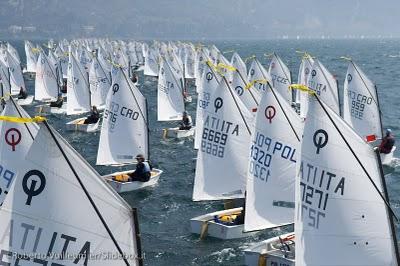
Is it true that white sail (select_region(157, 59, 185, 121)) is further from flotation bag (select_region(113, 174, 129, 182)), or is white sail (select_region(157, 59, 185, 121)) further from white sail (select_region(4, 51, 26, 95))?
white sail (select_region(4, 51, 26, 95))

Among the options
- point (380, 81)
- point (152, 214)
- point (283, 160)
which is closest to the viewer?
point (283, 160)

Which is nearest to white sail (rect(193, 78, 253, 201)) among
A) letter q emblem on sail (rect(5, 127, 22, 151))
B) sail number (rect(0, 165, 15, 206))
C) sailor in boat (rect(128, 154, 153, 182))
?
sailor in boat (rect(128, 154, 153, 182))

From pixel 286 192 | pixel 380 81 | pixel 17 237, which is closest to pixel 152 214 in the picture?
pixel 286 192

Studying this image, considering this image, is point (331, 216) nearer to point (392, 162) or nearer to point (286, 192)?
point (286, 192)

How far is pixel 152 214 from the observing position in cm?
2869

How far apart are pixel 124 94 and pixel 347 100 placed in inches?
559

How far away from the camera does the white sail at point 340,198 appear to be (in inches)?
605

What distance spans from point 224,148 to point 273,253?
6.03m

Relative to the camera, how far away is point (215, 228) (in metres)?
23.9

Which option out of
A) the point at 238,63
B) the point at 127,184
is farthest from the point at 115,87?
the point at 238,63

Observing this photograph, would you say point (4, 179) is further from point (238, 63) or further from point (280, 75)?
point (238, 63)

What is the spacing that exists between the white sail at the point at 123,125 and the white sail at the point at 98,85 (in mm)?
18881

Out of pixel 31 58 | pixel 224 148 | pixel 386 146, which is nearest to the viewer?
pixel 224 148

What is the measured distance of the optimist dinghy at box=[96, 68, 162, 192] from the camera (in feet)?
105
